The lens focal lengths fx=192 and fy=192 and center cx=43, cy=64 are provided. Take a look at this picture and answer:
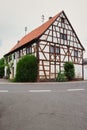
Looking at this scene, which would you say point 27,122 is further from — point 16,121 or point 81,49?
point 81,49

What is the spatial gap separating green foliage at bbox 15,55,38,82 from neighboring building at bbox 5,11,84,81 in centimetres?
128

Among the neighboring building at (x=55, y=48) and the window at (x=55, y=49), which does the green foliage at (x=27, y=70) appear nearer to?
the neighboring building at (x=55, y=48)

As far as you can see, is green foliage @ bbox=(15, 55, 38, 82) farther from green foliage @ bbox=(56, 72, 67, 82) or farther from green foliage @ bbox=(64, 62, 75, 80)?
green foliage @ bbox=(64, 62, 75, 80)

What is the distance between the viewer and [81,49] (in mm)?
31094

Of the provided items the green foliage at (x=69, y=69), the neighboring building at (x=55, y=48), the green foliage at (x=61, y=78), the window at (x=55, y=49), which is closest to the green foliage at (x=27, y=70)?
the neighboring building at (x=55, y=48)

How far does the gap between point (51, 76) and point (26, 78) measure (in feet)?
13.5

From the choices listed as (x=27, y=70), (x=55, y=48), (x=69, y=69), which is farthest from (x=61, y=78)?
(x=27, y=70)

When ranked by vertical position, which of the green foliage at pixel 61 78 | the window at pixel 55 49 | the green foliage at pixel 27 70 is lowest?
the green foliage at pixel 61 78

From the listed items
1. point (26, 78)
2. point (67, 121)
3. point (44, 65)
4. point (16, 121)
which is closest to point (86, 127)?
point (67, 121)

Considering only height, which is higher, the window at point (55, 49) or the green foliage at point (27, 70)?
the window at point (55, 49)

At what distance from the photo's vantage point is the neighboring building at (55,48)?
81.7ft

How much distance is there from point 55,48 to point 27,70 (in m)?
6.07

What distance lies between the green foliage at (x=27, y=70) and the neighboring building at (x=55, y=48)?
1281 millimetres

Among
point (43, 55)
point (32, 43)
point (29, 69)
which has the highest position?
point (32, 43)
